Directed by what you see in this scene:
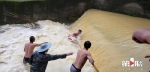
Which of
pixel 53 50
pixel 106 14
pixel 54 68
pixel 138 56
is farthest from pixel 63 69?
pixel 106 14

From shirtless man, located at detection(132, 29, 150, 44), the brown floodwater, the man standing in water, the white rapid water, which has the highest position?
shirtless man, located at detection(132, 29, 150, 44)

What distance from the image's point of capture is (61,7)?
34.1ft

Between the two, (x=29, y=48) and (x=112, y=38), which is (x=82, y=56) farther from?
(x=112, y=38)

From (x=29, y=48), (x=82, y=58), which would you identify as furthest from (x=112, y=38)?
(x=29, y=48)

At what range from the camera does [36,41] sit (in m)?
8.05

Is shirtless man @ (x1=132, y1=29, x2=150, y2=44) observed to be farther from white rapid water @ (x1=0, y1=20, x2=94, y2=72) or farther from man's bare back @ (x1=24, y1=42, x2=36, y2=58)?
man's bare back @ (x1=24, y1=42, x2=36, y2=58)

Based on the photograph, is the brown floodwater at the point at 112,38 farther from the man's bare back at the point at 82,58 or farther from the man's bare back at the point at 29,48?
the man's bare back at the point at 29,48

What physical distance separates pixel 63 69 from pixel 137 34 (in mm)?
2989

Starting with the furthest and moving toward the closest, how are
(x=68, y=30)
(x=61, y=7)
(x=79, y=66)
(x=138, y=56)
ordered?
(x=61, y=7), (x=68, y=30), (x=138, y=56), (x=79, y=66)

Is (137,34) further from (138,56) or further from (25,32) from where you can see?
(25,32)

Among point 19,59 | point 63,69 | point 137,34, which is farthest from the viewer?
point 19,59

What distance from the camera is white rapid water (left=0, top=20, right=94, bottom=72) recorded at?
6324 mm

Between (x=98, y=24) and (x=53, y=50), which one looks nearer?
(x=53, y=50)

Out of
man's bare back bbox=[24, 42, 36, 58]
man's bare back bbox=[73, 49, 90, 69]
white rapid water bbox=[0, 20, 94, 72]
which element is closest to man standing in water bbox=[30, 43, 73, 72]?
man's bare back bbox=[73, 49, 90, 69]
